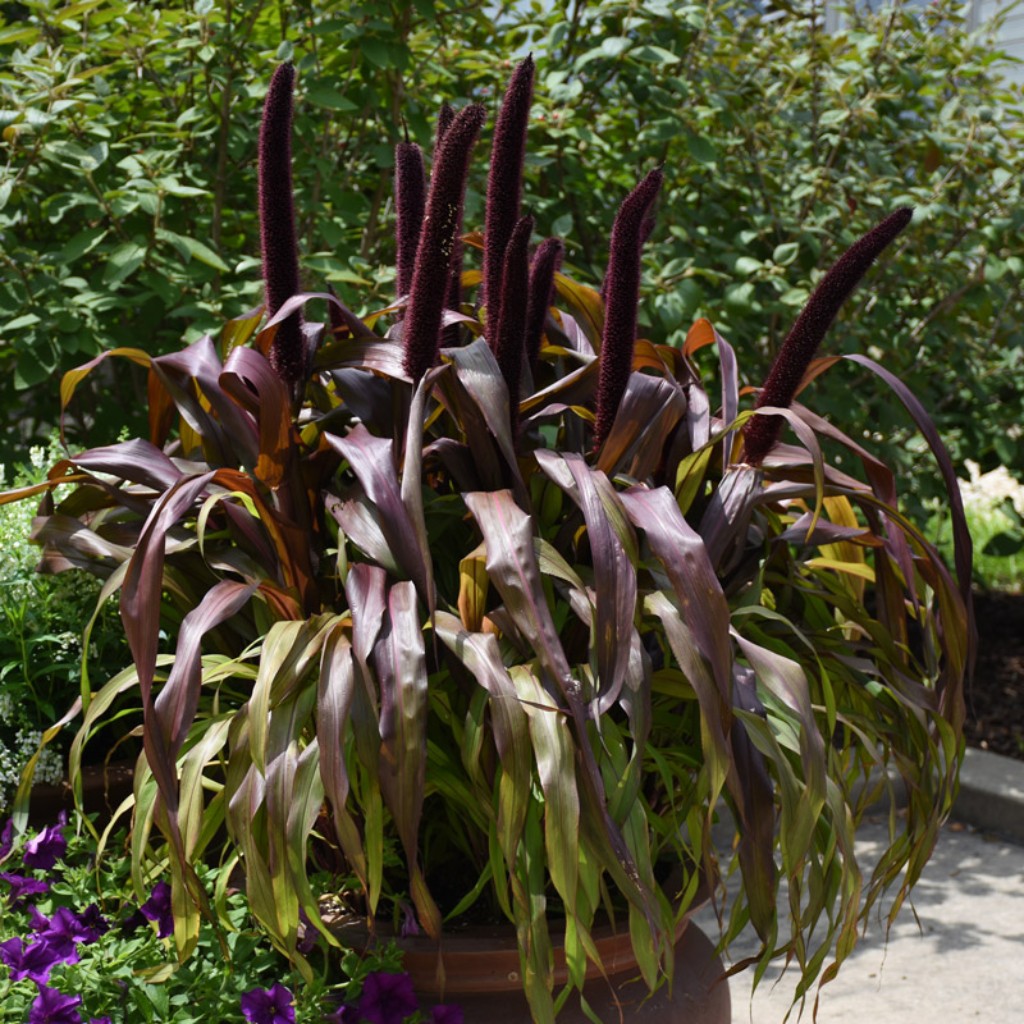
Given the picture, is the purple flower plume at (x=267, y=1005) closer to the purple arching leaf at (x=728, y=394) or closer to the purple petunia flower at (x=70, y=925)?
the purple petunia flower at (x=70, y=925)

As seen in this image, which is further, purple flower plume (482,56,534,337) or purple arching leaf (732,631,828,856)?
purple flower plume (482,56,534,337)

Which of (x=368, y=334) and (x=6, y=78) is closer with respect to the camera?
(x=368, y=334)

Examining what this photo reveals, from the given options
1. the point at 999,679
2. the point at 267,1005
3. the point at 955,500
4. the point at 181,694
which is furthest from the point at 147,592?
the point at 999,679

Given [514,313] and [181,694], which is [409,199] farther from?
[181,694]

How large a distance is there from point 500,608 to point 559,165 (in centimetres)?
204

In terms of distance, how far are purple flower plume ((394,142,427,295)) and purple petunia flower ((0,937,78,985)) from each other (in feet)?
3.06

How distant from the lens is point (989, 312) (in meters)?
4.05

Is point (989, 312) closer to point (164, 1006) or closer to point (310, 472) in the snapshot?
point (310, 472)

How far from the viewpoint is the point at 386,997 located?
1.42m

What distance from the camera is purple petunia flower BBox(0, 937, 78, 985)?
1416 millimetres

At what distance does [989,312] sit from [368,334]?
2944mm

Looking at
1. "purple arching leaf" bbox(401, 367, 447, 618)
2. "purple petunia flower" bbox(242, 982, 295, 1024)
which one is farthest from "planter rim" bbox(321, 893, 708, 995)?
"purple arching leaf" bbox(401, 367, 447, 618)

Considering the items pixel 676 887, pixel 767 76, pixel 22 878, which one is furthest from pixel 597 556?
pixel 767 76

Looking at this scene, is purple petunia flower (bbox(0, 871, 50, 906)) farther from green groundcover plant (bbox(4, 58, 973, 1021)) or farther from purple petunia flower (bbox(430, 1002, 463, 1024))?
purple petunia flower (bbox(430, 1002, 463, 1024))
